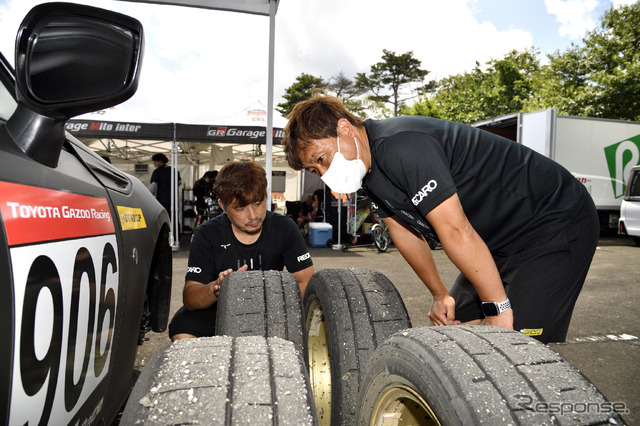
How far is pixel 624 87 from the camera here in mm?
18359

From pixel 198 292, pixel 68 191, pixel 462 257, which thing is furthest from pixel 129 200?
pixel 462 257

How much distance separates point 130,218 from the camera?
1.73 meters

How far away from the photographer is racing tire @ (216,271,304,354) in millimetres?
1802

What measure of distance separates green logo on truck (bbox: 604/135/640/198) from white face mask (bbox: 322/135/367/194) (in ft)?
42.9

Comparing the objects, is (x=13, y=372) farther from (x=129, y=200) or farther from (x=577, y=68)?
(x=577, y=68)

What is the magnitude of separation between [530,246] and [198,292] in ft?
5.42

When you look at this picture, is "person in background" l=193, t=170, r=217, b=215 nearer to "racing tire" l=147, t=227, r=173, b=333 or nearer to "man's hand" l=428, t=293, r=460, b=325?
"racing tire" l=147, t=227, r=173, b=333

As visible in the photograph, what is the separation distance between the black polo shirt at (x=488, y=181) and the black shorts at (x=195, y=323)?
1.36 meters

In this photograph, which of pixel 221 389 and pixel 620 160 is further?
pixel 620 160

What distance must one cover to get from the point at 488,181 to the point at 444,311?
1.98 feet

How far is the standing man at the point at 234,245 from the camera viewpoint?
2.55 m

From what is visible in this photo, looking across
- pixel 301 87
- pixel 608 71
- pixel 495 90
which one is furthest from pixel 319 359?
pixel 301 87

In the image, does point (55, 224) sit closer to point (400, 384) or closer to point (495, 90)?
point (400, 384)

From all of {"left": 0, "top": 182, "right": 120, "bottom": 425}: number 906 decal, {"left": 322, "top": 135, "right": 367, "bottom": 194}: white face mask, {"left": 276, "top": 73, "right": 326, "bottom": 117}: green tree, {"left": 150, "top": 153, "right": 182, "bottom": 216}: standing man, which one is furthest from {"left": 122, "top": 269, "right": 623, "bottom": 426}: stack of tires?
{"left": 276, "top": 73, "right": 326, "bottom": 117}: green tree
